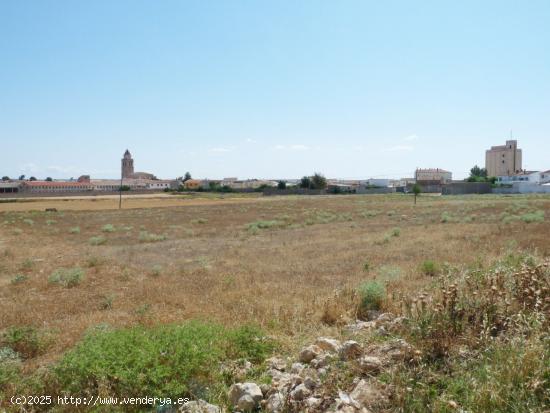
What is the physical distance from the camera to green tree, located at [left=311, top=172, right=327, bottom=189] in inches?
5098

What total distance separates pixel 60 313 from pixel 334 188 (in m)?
117

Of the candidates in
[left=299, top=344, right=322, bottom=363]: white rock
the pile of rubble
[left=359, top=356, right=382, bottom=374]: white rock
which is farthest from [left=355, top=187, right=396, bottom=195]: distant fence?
[left=359, top=356, right=382, bottom=374]: white rock

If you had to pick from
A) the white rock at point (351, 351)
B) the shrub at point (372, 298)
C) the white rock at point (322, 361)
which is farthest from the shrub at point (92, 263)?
the white rock at point (351, 351)

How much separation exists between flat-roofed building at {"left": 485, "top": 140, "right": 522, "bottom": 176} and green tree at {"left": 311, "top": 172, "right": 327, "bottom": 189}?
65.9 m

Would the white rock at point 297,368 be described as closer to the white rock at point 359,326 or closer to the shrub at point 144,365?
the shrub at point 144,365

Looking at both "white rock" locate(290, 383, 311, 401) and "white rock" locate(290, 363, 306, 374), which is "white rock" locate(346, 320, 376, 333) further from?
"white rock" locate(290, 383, 311, 401)

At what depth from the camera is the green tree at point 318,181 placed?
130 metres

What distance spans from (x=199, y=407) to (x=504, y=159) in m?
163

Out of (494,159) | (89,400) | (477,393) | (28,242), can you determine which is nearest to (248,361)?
(89,400)

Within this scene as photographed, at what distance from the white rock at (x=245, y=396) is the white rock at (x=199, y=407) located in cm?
19

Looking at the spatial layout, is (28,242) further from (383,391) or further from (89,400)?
(383,391)

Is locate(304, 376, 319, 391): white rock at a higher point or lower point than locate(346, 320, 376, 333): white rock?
higher

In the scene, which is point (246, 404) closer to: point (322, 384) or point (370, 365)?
point (322, 384)

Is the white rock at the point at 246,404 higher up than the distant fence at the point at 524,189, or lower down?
lower down
